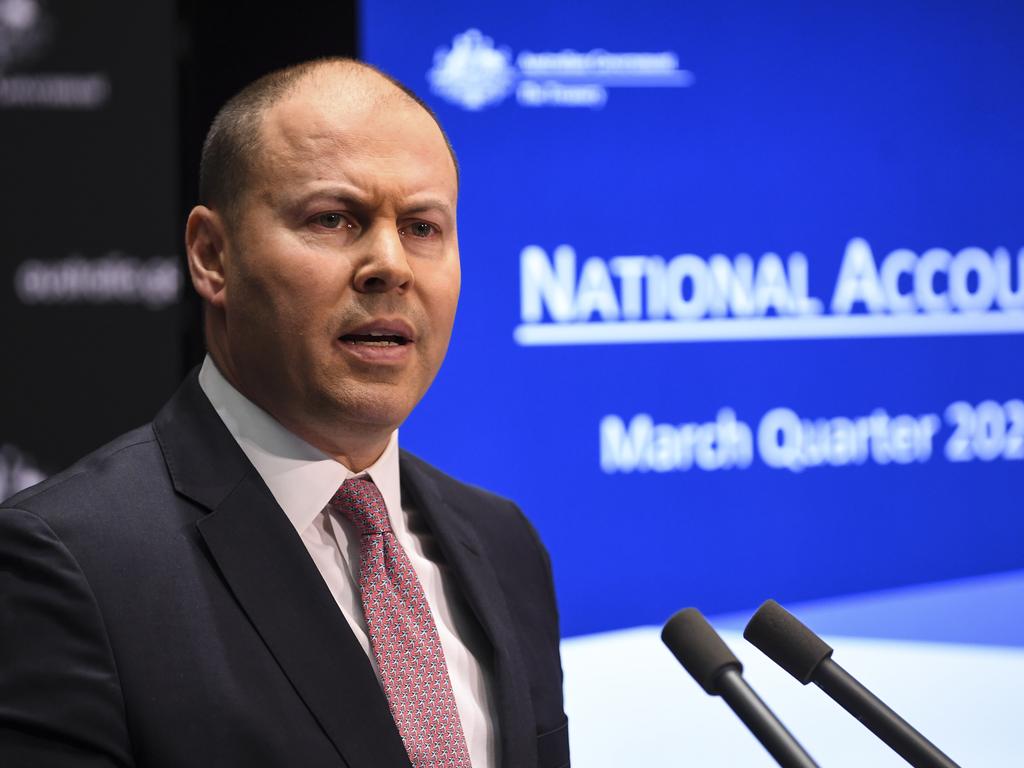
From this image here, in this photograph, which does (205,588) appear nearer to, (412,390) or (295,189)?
(412,390)

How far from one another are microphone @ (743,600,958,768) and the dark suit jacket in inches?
17.0

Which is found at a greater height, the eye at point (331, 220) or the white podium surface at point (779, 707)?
the eye at point (331, 220)

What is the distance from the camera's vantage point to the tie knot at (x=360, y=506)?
4.94 feet

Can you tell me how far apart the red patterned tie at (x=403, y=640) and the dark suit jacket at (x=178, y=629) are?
2.2 inches

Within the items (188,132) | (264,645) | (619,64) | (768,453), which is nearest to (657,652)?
(768,453)

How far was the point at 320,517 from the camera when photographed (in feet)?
4.95

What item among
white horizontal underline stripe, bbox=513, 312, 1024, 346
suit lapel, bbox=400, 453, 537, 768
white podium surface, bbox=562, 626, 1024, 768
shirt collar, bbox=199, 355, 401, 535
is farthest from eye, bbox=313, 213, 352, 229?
white horizontal underline stripe, bbox=513, 312, 1024, 346

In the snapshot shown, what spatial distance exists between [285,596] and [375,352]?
30 cm

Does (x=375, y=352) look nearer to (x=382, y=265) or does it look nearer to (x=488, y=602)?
(x=382, y=265)

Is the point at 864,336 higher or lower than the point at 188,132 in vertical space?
lower

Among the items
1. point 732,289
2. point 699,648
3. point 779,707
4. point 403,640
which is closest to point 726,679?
point 699,648

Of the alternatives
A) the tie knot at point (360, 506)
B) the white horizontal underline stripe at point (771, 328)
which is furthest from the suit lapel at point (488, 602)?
the white horizontal underline stripe at point (771, 328)

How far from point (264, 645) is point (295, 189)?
51cm

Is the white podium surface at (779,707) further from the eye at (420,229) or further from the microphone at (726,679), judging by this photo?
the microphone at (726,679)
